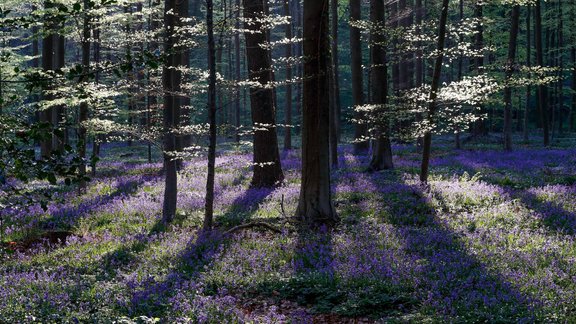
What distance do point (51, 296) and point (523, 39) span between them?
184 feet

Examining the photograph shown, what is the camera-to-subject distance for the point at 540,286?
6.66 meters

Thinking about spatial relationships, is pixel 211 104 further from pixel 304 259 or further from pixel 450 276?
pixel 450 276

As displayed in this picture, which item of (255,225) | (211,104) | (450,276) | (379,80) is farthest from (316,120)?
(379,80)

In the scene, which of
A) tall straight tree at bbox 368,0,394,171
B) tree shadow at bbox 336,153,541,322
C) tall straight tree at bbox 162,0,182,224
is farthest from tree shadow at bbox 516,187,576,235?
tall straight tree at bbox 162,0,182,224

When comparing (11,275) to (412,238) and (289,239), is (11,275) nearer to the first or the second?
(289,239)

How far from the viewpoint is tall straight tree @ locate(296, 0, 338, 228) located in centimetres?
1152

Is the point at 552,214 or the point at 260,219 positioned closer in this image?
the point at 552,214

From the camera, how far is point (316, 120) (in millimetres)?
11695

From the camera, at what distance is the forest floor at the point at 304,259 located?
6.35 meters

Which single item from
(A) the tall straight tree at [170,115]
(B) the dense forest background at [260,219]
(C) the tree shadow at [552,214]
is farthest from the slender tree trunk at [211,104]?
(C) the tree shadow at [552,214]

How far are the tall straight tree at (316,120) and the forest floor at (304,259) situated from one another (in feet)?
2.05

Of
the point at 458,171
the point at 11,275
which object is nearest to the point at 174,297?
the point at 11,275

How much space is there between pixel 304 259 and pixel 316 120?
3989 millimetres

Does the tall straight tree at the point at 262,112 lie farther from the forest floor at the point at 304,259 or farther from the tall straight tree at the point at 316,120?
the tall straight tree at the point at 316,120
